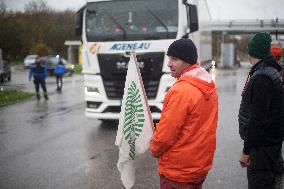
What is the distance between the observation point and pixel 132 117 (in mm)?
3801

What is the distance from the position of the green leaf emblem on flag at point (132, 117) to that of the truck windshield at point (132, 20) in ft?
21.9

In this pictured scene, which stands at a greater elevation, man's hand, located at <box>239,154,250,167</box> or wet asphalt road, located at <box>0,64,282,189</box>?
man's hand, located at <box>239,154,250,167</box>

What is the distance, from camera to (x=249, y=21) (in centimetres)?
4731

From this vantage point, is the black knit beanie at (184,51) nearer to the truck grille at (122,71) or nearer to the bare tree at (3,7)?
the truck grille at (122,71)

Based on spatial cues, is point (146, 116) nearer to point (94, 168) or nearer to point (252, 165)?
point (252, 165)

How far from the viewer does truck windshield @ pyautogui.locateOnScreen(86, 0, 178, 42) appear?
412 inches

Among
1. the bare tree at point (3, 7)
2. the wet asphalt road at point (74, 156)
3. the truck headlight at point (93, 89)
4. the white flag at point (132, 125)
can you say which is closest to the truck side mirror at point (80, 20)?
the truck headlight at point (93, 89)

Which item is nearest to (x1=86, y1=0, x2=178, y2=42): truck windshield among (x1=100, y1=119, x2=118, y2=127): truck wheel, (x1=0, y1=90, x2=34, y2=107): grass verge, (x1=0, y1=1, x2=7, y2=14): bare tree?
(x1=100, y1=119, x2=118, y2=127): truck wheel

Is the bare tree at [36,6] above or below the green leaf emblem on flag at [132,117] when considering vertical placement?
above

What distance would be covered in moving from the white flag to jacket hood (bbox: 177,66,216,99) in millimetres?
554

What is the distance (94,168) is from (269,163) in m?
3.85

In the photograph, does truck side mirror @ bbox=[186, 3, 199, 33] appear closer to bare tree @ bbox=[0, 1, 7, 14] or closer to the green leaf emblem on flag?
the green leaf emblem on flag

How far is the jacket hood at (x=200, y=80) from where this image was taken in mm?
3314

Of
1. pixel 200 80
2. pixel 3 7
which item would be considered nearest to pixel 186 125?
pixel 200 80
